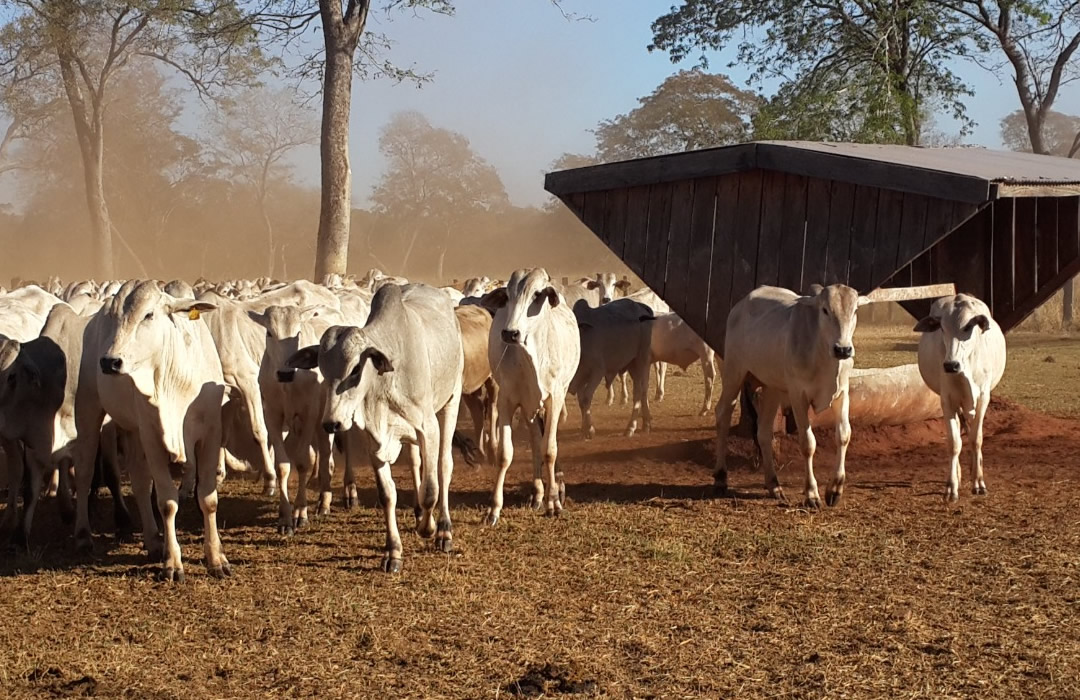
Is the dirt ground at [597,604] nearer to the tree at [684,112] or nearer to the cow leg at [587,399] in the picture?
the cow leg at [587,399]

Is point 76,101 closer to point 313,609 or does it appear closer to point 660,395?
point 660,395

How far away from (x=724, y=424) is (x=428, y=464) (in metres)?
3.61

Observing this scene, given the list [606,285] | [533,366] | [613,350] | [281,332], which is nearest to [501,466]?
[533,366]

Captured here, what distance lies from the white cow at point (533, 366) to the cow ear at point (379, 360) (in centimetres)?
166

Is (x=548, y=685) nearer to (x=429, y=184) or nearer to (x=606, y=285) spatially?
(x=606, y=285)

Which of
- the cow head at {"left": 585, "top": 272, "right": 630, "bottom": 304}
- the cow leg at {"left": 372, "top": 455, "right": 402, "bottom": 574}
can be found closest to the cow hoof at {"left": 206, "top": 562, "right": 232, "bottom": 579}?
the cow leg at {"left": 372, "top": 455, "right": 402, "bottom": 574}

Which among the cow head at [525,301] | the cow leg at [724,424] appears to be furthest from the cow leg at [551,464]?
the cow leg at [724,424]

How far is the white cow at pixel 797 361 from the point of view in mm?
9281

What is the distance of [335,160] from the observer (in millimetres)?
23500

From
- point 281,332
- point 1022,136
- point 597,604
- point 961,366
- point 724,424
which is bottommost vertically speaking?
point 597,604

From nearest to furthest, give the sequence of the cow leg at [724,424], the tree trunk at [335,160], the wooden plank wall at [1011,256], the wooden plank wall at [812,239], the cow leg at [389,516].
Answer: the cow leg at [389,516], the cow leg at [724,424], the wooden plank wall at [812,239], the wooden plank wall at [1011,256], the tree trunk at [335,160]

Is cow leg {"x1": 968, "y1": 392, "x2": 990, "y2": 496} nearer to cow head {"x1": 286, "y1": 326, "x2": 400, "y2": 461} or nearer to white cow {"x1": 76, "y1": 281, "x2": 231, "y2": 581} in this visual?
cow head {"x1": 286, "y1": 326, "x2": 400, "y2": 461}

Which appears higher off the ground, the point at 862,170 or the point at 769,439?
the point at 862,170

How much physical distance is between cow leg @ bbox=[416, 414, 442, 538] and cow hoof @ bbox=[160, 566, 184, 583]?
1662 mm
